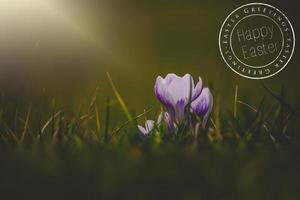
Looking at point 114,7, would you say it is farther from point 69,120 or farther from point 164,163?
point 164,163

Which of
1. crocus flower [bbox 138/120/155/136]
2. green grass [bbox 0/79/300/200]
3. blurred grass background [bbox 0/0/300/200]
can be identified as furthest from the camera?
blurred grass background [bbox 0/0/300/200]

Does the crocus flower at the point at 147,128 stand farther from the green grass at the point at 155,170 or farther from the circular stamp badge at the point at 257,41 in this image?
the circular stamp badge at the point at 257,41

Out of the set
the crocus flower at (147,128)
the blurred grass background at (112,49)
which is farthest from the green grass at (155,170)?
the blurred grass background at (112,49)

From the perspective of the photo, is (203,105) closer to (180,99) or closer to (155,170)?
(180,99)

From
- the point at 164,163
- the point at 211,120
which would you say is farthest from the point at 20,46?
the point at 164,163

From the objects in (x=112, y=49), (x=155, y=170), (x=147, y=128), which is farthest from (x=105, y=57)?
(x=155, y=170)

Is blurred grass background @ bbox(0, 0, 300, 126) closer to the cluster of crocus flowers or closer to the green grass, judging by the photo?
the cluster of crocus flowers

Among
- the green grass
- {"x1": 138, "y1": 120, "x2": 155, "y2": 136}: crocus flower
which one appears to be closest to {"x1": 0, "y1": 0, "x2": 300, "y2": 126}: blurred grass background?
{"x1": 138, "y1": 120, "x2": 155, "y2": 136}: crocus flower
